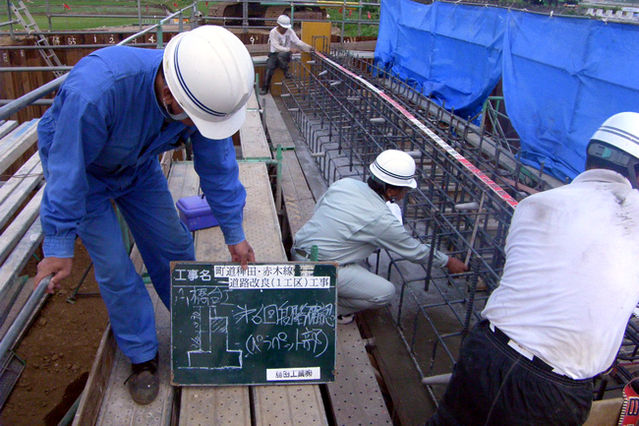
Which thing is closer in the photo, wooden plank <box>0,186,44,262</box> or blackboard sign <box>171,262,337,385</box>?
wooden plank <box>0,186,44,262</box>

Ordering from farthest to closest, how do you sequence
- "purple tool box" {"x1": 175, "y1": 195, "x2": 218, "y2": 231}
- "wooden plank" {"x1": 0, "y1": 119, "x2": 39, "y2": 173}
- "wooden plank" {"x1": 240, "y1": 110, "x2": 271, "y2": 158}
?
"wooden plank" {"x1": 240, "y1": 110, "x2": 271, "y2": 158}
"purple tool box" {"x1": 175, "y1": 195, "x2": 218, "y2": 231}
"wooden plank" {"x1": 0, "y1": 119, "x2": 39, "y2": 173}

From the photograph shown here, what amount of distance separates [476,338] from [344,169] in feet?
14.8

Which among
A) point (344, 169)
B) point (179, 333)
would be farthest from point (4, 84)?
point (179, 333)

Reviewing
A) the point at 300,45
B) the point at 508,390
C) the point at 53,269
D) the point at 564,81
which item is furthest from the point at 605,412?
the point at 300,45

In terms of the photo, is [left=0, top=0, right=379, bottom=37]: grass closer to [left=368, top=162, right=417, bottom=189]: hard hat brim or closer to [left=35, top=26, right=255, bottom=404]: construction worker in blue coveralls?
[left=368, top=162, right=417, bottom=189]: hard hat brim

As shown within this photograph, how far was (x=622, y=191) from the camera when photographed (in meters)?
2.08

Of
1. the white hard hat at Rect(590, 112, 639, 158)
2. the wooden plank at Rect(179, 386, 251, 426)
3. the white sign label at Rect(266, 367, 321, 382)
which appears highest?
the white hard hat at Rect(590, 112, 639, 158)

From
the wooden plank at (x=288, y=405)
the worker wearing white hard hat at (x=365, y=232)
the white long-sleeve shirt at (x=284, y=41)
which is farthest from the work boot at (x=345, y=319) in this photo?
the white long-sleeve shirt at (x=284, y=41)

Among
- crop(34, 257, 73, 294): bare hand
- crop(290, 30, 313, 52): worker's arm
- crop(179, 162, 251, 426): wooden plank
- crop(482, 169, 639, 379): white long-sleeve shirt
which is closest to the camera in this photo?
crop(482, 169, 639, 379): white long-sleeve shirt

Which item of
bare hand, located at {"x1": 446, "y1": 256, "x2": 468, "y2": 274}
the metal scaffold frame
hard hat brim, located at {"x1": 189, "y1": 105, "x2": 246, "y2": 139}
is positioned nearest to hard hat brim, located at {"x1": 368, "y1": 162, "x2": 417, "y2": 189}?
the metal scaffold frame

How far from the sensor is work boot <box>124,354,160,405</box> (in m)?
2.74

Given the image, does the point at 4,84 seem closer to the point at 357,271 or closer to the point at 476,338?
the point at 357,271

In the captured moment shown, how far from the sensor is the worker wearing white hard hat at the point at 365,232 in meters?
3.68

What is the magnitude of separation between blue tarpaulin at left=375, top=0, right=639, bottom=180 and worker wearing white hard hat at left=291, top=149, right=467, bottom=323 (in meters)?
3.34
